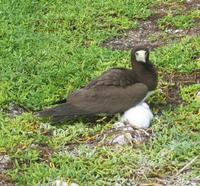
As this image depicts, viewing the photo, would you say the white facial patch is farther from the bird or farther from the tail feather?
the tail feather

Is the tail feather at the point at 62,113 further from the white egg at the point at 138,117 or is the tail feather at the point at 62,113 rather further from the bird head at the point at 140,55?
the bird head at the point at 140,55

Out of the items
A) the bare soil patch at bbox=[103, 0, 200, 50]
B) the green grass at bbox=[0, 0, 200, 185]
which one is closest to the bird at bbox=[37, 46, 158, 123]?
the green grass at bbox=[0, 0, 200, 185]

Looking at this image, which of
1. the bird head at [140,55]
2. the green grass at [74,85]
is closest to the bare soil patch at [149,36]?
the green grass at [74,85]

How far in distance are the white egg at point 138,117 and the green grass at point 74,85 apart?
10 cm

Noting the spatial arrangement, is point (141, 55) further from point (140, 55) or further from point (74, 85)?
point (74, 85)

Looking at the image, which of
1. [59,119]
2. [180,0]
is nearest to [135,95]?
[59,119]

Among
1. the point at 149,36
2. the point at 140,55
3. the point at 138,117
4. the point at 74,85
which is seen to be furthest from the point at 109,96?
the point at 149,36

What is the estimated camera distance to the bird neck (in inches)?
235

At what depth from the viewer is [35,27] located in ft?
26.9

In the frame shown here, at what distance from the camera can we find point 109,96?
5840 millimetres

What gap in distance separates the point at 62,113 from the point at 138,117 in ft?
2.09

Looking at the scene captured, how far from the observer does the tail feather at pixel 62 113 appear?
227 inches

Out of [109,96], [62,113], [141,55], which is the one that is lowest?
[62,113]

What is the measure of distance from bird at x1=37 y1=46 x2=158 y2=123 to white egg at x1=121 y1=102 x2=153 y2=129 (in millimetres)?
50
